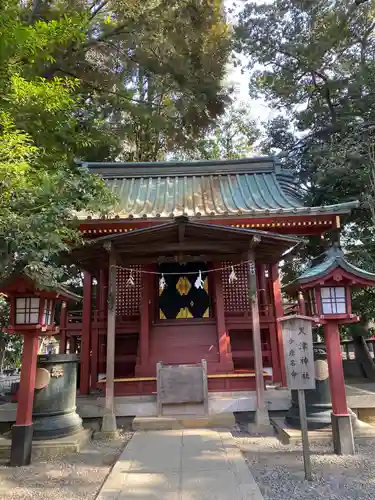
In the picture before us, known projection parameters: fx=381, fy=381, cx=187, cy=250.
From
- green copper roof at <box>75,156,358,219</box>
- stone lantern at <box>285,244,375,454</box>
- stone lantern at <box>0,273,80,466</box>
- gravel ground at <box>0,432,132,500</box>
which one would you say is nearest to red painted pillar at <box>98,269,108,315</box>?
green copper roof at <box>75,156,358,219</box>

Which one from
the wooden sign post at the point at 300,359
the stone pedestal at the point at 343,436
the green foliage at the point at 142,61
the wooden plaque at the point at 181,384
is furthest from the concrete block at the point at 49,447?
the green foliage at the point at 142,61

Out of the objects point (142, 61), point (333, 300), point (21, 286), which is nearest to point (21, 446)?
point (21, 286)

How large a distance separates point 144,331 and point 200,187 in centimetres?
448

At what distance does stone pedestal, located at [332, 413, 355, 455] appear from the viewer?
5.27 m

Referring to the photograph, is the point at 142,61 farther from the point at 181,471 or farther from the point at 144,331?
the point at 181,471

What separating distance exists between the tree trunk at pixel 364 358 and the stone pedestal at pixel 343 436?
10.1 metres

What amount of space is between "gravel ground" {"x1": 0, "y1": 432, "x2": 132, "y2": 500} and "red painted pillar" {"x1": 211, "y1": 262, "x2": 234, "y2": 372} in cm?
308

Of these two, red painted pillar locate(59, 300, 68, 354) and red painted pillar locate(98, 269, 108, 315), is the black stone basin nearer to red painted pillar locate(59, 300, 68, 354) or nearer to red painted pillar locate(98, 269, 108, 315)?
red painted pillar locate(98, 269, 108, 315)

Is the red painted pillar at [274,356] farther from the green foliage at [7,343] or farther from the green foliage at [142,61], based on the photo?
the green foliage at [142,61]

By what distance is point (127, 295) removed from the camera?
30.5 feet

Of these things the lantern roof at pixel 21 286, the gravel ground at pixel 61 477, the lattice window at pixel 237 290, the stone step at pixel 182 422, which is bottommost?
the gravel ground at pixel 61 477

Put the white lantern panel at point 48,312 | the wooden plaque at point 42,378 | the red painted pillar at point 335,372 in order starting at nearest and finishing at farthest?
the red painted pillar at point 335,372 < the white lantern panel at point 48,312 < the wooden plaque at point 42,378

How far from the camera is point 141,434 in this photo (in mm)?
6453

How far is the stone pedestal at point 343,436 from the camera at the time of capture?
5.27m
